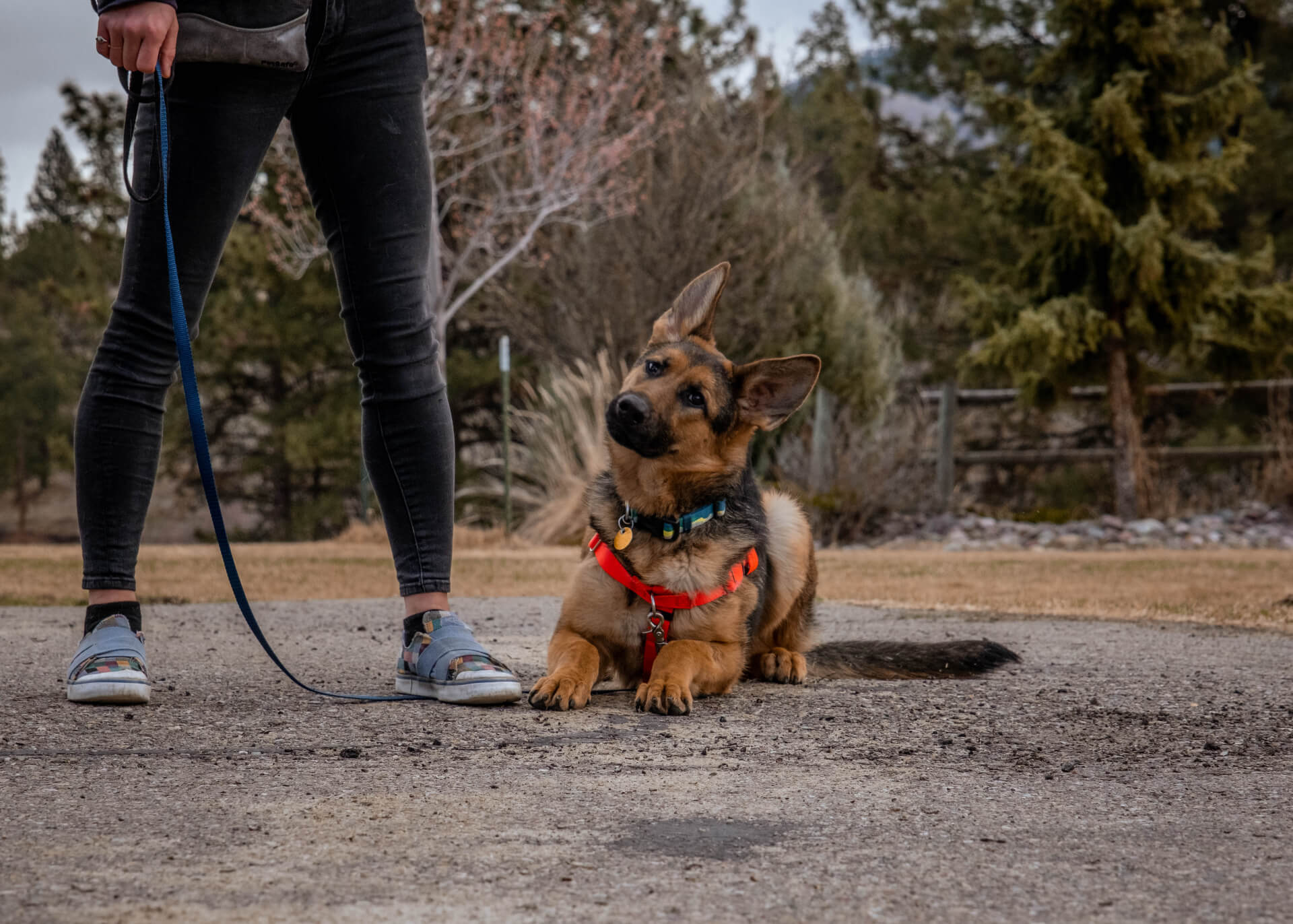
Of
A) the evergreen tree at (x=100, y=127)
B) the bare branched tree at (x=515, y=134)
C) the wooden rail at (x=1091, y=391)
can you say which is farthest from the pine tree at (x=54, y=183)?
the wooden rail at (x=1091, y=391)

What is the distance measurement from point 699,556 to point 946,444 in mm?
12762

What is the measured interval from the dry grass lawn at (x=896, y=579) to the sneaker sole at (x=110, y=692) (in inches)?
139

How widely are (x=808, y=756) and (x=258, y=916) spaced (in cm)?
129

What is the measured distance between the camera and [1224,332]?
14.5 metres

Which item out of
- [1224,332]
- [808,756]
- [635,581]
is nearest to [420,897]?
[808,756]

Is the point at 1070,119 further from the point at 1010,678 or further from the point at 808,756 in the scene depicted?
the point at 808,756

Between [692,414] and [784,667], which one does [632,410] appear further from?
[784,667]

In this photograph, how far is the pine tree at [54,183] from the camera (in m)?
31.8

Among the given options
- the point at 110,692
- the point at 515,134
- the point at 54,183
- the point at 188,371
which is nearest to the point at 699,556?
the point at 188,371

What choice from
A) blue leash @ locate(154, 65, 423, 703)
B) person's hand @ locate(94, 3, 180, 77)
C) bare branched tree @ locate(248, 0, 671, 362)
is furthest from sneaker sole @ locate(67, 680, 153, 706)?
bare branched tree @ locate(248, 0, 671, 362)

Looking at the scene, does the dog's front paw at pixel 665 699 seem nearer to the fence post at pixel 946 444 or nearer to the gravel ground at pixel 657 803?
the gravel ground at pixel 657 803

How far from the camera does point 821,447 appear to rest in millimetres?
13734

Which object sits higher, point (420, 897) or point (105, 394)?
point (105, 394)

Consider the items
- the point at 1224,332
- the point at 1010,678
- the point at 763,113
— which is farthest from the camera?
the point at 763,113
